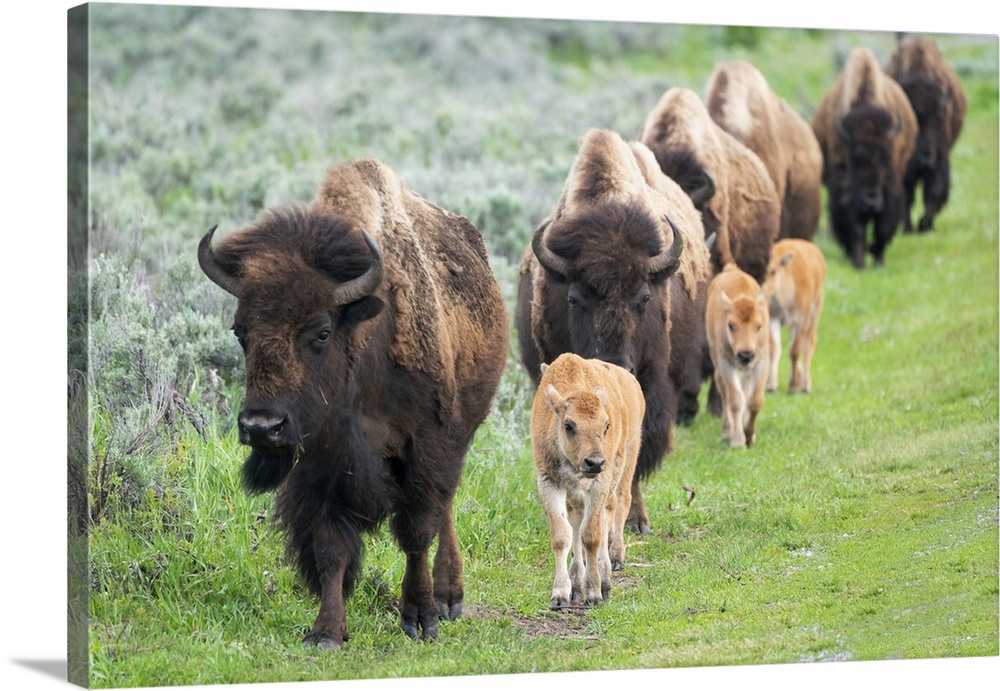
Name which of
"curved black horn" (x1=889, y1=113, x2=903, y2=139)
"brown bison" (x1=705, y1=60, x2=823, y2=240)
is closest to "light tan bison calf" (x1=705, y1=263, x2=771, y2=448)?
"brown bison" (x1=705, y1=60, x2=823, y2=240)

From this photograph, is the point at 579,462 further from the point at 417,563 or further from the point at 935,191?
the point at 935,191

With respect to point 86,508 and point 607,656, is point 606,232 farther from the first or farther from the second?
point 86,508

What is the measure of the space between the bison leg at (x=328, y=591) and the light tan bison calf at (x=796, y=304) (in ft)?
19.4

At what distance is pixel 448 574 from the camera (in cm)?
838

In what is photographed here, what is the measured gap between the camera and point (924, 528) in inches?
370

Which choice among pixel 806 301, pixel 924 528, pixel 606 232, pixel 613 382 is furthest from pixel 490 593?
pixel 806 301

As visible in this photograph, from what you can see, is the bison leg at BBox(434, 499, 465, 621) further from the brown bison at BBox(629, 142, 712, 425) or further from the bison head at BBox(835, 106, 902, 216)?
the bison head at BBox(835, 106, 902, 216)

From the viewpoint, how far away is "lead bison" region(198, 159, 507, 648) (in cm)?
699

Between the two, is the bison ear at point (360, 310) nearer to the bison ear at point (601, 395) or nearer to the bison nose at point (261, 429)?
the bison nose at point (261, 429)

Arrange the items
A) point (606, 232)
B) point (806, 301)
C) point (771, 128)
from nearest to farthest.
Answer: point (606, 232) → point (806, 301) → point (771, 128)

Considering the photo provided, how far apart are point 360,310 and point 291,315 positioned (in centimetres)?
38

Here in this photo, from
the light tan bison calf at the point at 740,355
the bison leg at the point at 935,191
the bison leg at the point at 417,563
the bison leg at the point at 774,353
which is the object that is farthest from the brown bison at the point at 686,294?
the bison leg at the point at 935,191

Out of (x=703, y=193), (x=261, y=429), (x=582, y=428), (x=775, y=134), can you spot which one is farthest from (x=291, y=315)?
(x=775, y=134)

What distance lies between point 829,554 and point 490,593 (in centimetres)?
212
